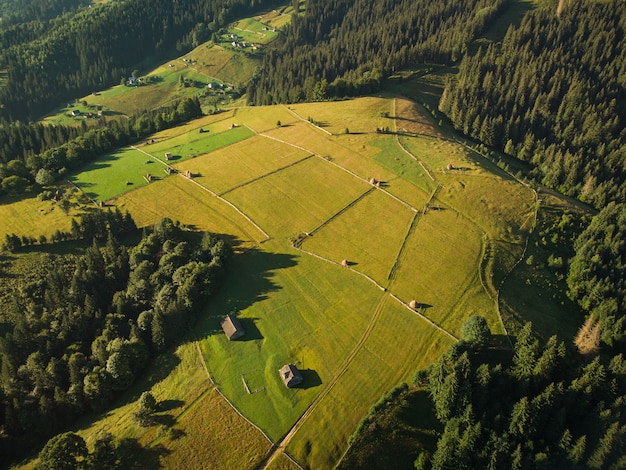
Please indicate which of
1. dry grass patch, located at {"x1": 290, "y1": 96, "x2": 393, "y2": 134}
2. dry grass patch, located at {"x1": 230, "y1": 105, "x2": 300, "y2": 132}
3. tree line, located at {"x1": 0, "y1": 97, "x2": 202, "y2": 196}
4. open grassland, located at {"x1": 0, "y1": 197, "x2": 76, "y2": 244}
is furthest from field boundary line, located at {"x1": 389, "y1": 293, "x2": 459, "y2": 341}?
tree line, located at {"x1": 0, "y1": 97, "x2": 202, "y2": 196}

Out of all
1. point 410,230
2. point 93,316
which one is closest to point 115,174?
point 93,316

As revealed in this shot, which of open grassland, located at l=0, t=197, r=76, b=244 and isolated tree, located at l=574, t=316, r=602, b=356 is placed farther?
open grassland, located at l=0, t=197, r=76, b=244

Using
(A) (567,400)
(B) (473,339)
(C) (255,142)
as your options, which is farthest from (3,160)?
(A) (567,400)

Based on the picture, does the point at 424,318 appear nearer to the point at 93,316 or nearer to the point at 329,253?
the point at 329,253

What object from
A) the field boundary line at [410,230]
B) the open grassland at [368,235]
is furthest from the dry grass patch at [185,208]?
the field boundary line at [410,230]

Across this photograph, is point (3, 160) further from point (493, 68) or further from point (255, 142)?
point (493, 68)

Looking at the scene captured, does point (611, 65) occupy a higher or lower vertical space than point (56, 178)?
higher

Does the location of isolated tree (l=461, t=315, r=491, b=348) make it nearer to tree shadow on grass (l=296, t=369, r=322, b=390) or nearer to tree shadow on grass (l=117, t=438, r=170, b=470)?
tree shadow on grass (l=296, t=369, r=322, b=390)
